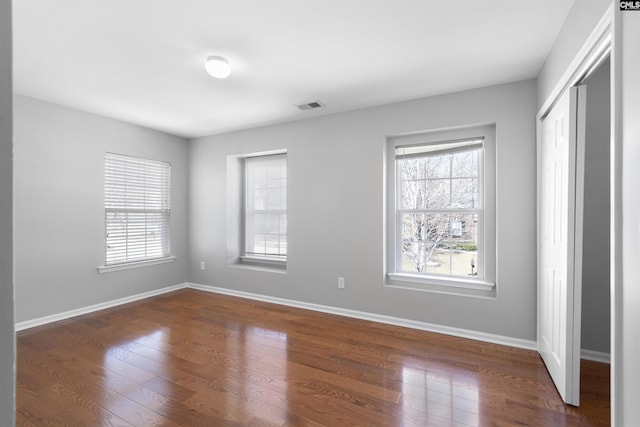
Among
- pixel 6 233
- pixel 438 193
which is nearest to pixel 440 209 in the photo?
pixel 438 193

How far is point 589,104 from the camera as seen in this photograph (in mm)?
2553

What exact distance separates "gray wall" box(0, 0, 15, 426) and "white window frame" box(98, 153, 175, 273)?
4.21 meters

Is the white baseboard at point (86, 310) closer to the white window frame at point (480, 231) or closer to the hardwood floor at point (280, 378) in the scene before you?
the hardwood floor at point (280, 378)

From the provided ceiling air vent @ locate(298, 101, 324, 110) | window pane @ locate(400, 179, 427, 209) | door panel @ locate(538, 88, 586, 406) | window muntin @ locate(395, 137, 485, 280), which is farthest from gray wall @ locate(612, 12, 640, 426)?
ceiling air vent @ locate(298, 101, 324, 110)

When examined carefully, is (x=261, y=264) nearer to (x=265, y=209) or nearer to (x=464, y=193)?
(x=265, y=209)

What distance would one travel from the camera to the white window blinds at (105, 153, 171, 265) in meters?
3.94

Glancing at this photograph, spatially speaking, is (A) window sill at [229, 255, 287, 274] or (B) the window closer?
(A) window sill at [229, 255, 287, 274]

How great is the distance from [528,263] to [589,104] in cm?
142

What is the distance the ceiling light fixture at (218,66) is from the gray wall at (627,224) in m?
2.32

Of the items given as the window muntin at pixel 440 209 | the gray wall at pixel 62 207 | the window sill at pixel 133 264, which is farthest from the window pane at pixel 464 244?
the gray wall at pixel 62 207

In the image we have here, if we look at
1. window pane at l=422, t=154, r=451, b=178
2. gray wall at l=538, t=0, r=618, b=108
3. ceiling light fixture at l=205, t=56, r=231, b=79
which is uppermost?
ceiling light fixture at l=205, t=56, r=231, b=79

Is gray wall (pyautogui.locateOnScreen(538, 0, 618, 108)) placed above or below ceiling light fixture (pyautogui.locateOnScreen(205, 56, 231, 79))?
below

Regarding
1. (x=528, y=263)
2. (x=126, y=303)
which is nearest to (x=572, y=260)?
(x=528, y=263)

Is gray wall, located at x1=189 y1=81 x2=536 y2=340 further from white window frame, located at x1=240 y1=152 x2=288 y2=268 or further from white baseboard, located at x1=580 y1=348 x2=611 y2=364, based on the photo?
white baseboard, located at x1=580 y1=348 x2=611 y2=364
